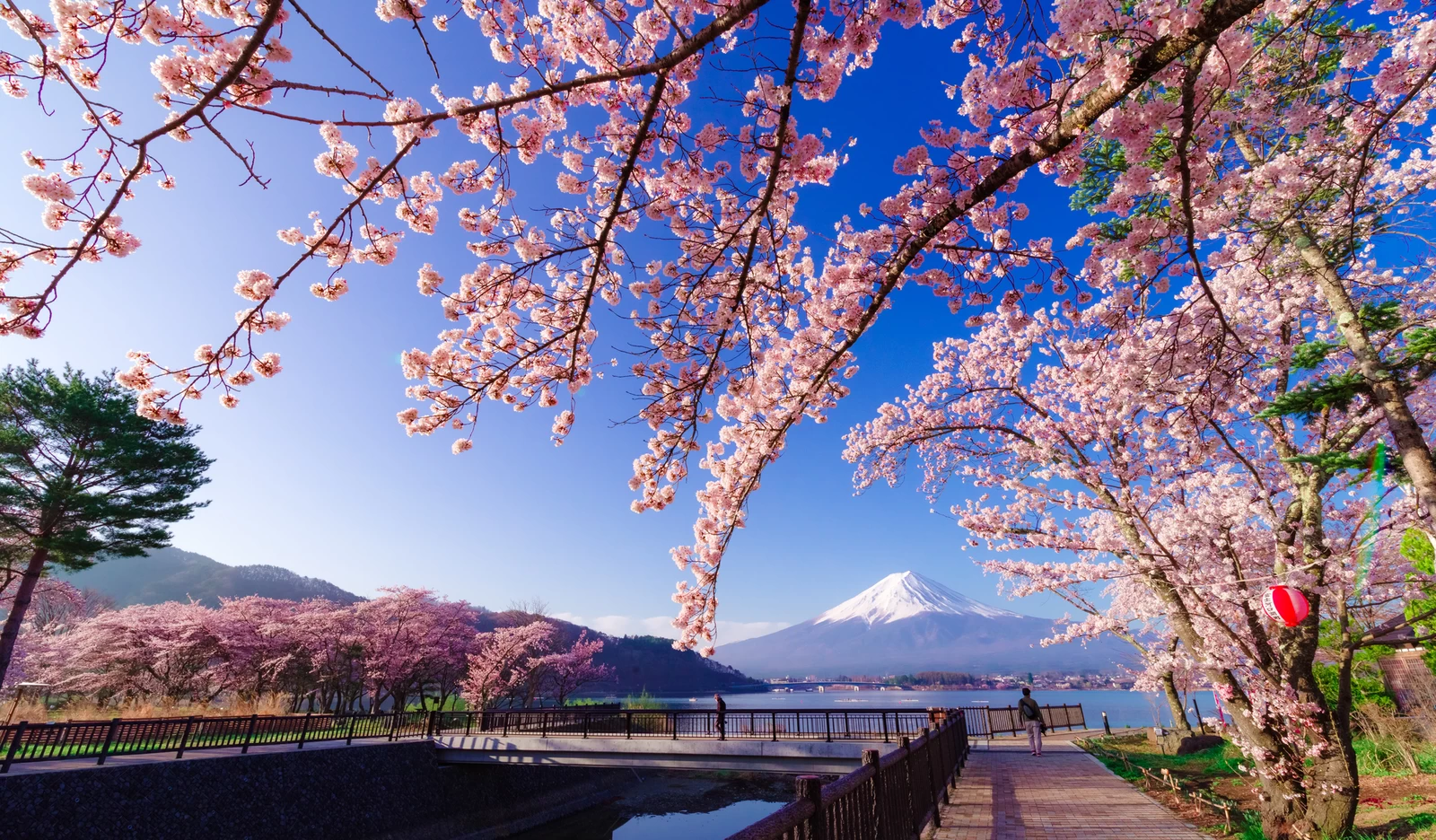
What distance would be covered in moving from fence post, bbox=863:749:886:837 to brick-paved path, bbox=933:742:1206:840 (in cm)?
239

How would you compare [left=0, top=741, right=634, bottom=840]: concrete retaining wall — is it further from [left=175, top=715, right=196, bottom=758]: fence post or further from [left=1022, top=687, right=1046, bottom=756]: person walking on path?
[left=1022, top=687, right=1046, bottom=756]: person walking on path

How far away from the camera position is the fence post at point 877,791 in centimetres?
417

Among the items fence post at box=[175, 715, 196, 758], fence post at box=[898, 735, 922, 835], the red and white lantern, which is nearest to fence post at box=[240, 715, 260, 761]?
fence post at box=[175, 715, 196, 758]

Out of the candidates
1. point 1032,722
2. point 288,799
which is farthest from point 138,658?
point 1032,722

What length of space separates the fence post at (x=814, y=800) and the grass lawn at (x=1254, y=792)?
6.29 meters

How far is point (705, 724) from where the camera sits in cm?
1579

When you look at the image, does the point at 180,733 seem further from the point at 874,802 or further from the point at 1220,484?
the point at 1220,484

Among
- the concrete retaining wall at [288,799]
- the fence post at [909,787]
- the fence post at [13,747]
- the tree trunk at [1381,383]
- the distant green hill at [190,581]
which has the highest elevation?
the distant green hill at [190,581]

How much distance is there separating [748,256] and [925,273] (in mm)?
1784

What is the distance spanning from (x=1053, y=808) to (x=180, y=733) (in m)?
18.9

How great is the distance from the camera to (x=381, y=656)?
84.6 feet

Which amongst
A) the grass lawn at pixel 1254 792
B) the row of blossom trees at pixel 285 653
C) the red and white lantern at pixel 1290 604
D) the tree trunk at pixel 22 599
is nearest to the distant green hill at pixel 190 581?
the row of blossom trees at pixel 285 653

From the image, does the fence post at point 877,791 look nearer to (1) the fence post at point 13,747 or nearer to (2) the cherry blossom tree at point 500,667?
(1) the fence post at point 13,747

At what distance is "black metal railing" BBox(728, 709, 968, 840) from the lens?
2663mm
